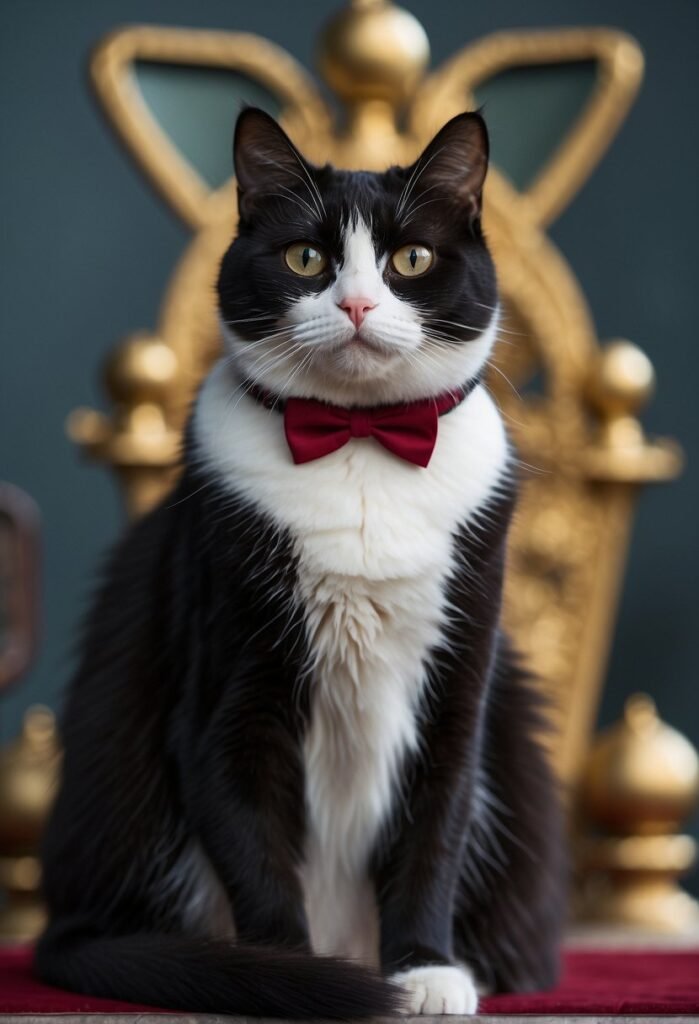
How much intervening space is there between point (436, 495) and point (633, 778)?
2.52 feet

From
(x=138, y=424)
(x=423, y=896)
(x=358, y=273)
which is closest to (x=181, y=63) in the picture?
(x=138, y=424)

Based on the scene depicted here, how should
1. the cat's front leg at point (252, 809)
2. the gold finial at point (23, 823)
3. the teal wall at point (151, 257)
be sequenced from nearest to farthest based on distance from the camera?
1. the cat's front leg at point (252, 809)
2. the gold finial at point (23, 823)
3. the teal wall at point (151, 257)

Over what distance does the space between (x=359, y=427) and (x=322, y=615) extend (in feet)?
0.47

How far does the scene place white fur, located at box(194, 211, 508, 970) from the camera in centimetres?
108

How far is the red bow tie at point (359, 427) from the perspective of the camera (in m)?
1.11

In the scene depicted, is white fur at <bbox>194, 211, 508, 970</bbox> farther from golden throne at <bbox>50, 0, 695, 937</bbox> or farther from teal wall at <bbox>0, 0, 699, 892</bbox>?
teal wall at <bbox>0, 0, 699, 892</bbox>

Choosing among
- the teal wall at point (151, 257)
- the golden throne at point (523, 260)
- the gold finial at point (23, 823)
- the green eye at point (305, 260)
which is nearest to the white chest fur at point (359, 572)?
the green eye at point (305, 260)

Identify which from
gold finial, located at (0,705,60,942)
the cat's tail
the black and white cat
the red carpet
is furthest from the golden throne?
the cat's tail

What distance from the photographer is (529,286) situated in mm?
1944

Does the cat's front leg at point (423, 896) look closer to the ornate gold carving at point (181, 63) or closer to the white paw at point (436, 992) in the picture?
the white paw at point (436, 992)

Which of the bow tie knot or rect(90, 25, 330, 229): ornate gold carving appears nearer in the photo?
the bow tie knot

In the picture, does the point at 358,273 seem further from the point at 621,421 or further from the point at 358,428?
the point at 621,421

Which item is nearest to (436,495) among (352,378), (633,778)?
(352,378)

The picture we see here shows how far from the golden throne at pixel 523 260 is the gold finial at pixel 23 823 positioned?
0.32 m
